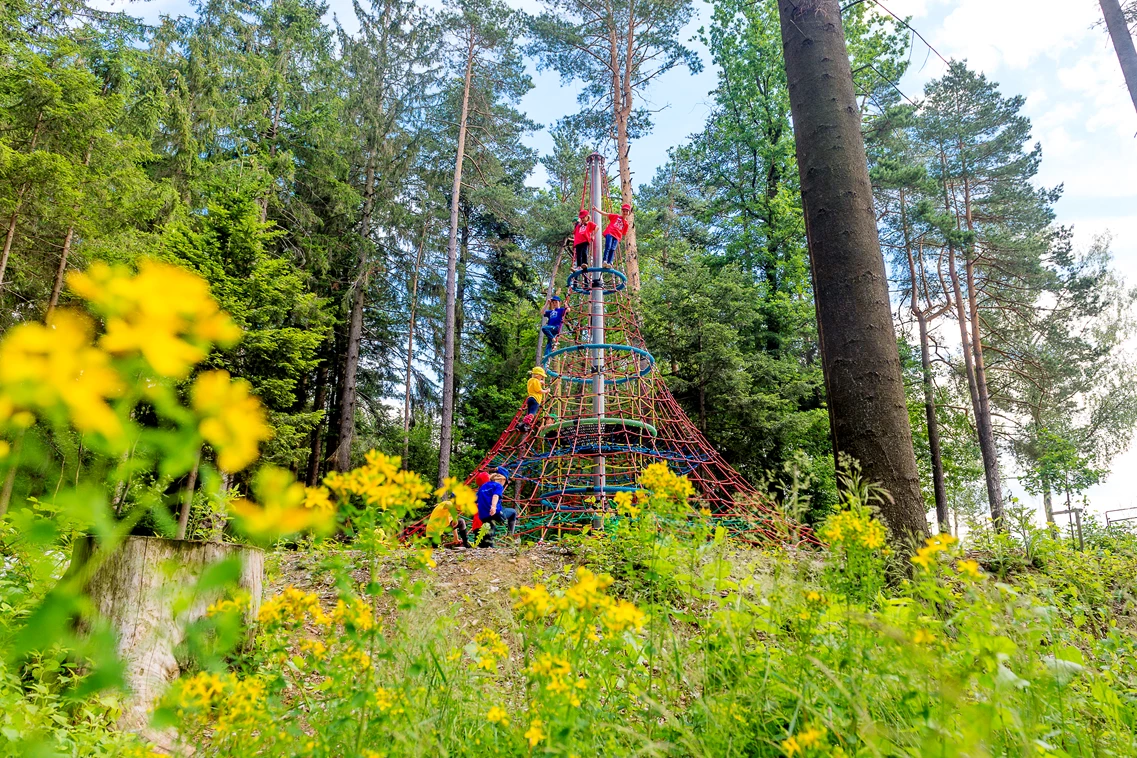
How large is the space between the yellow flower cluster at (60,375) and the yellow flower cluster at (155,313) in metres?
0.02

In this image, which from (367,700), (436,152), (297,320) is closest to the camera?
(367,700)

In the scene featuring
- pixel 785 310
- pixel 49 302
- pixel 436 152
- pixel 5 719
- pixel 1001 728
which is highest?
pixel 436 152

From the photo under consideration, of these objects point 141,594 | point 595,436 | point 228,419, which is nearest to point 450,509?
point 228,419

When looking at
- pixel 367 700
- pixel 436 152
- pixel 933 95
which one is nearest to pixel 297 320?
pixel 436 152

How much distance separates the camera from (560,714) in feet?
3.49

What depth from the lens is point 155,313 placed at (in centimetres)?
50

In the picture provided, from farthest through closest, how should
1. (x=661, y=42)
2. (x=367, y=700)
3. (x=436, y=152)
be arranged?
(x=436, y=152) < (x=661, y=42) < (x=367, y=700)

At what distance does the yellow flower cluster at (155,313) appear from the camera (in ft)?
1.57

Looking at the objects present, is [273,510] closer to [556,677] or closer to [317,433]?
[556,677]

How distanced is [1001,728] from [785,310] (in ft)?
38.6

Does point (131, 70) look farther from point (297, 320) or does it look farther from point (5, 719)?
point (5, 719)

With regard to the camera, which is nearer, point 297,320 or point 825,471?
point 825,471

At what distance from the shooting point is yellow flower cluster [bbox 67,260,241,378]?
18.8 inches

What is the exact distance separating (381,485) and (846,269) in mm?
2456
